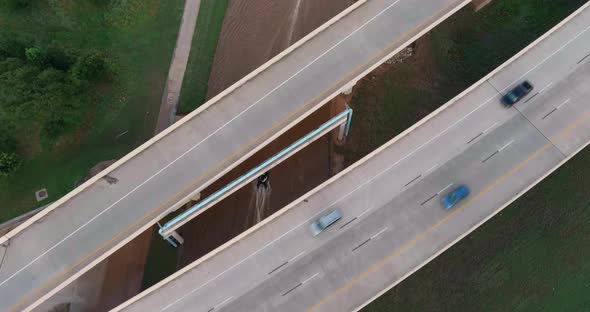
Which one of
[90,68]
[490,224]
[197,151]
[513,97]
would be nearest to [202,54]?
[90,68]

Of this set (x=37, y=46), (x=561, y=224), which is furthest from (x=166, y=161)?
(x=561, y=224)

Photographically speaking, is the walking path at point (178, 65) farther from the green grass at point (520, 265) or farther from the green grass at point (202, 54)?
the green grass at point (520, 265)

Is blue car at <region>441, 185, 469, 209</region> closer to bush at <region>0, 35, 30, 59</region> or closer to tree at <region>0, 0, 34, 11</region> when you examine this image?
bush at <region>0, 35, 30, 59</region>

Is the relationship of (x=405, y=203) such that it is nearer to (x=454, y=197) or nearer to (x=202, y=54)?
(x=454, y=197)

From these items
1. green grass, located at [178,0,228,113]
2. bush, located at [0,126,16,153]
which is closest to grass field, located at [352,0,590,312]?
green grass, located at [178,0,228,113]

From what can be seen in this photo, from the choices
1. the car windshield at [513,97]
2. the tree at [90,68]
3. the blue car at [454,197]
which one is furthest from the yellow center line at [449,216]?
the tree at [90,68]

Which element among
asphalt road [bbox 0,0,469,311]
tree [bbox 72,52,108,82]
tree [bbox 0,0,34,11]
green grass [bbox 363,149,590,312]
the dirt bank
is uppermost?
tree [bbox 0,0,34,11]

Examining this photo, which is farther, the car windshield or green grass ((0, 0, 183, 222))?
green grass ((0, 0, 183, 222))
